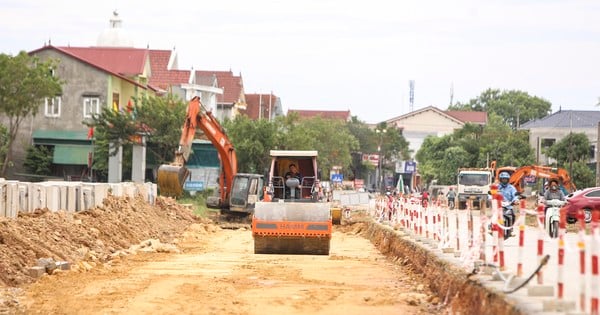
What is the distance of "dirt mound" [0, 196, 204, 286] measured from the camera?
828 inches

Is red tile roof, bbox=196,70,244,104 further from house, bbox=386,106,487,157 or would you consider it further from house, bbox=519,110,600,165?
house, bbox=386,106,487,157

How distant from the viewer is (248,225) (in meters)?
48.2

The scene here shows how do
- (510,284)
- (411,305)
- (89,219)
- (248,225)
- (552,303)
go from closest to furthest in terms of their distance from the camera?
1. (552,303)
2. (510,284)
3. (411,305)
4. (89,219)
5. (248,225)

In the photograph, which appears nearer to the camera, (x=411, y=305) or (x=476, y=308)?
(x=476, y=308)

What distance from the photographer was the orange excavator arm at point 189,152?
147ft

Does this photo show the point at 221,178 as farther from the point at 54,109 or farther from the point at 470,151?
the point at 470,151

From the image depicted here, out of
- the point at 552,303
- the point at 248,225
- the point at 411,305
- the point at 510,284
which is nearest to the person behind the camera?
the point at 552,303

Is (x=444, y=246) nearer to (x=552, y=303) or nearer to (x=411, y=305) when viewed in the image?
(x=411, y=305)

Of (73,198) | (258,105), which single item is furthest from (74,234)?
(258,105)

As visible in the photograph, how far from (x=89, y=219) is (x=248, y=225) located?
18.6 m

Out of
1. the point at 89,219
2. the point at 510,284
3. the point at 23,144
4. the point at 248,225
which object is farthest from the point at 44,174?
the point at 510,284

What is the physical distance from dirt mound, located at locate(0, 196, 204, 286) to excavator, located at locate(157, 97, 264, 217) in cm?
381

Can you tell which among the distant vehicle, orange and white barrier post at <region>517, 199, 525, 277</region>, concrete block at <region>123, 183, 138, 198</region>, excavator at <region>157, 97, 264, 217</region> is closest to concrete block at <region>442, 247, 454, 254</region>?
orange and white barrier post at <region>517, 199, 525, 277</region>

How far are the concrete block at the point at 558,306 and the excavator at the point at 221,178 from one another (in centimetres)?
3312
